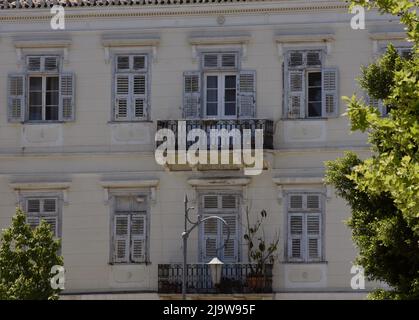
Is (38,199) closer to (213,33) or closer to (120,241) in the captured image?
(120,241)

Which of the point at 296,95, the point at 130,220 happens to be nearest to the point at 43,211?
the point at 130,220

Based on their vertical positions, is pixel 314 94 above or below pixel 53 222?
above

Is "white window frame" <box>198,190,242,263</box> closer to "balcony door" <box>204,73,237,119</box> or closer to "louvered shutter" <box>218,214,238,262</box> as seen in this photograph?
"louvered shutter" <box>218,214,238,262</box>

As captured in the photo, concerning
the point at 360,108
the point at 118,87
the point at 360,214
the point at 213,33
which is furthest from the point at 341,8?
the point at 360,108

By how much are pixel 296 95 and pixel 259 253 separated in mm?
3924

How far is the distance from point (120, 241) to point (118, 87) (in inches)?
148

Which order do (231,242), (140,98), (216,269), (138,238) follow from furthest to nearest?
1. (140,98)
2. (138,238)
3. (231,242)
4. (216,269)

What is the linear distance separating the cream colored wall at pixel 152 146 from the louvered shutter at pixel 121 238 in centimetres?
22

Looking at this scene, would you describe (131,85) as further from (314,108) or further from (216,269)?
(216,269)

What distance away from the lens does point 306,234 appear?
33000 mm

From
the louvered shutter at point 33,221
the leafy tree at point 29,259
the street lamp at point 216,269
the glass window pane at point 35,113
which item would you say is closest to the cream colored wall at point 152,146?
the glass window pane at point 35,113

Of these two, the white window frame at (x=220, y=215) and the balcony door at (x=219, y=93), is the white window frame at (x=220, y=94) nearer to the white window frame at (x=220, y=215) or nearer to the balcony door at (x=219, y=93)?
the balcony door at (x=219, y=93)
